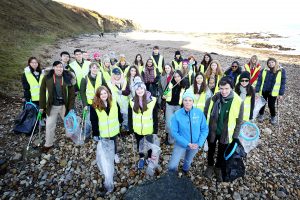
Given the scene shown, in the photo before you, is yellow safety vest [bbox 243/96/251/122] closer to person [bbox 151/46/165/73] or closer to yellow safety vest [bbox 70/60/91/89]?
person [bbox 151/46/165/73]

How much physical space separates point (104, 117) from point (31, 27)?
135 feet

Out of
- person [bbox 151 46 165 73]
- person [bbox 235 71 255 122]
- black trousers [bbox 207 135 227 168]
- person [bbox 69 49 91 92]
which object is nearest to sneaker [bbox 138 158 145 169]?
black trousers [bbox 207 135 227 168]

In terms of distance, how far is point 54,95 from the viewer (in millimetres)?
6023

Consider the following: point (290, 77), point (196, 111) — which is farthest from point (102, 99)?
point (290, 77)

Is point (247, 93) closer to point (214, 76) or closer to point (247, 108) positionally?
point (247, 108)

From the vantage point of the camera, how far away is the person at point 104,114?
16.2 feet

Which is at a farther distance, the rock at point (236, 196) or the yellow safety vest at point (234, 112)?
the rock at point (236, 196)

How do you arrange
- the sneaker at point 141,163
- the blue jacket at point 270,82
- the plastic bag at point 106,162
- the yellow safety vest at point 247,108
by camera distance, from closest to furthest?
the plastic bag at point 106,162
the sneaker at point 141,163
the yellow safety vest at point 247,108
the blue jacket at point 270,82

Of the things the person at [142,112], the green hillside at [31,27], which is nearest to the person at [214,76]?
the person at [142,112]

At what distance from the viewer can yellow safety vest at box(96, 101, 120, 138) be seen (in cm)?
503

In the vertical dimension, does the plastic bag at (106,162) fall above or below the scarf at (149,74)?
below

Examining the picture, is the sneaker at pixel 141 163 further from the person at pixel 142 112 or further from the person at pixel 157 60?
the person at pixel 157 60

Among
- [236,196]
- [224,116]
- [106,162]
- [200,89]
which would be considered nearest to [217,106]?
[224,116]

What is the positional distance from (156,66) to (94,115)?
544cm
